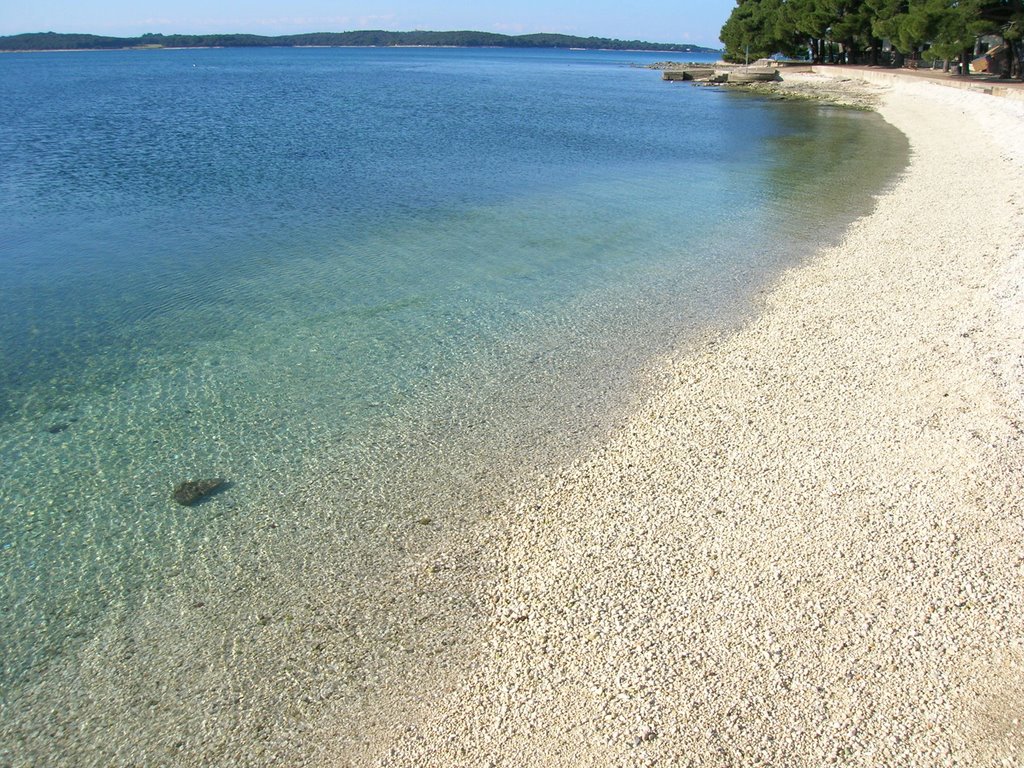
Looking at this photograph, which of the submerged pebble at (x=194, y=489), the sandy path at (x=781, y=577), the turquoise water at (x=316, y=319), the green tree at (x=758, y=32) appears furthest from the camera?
the green tree at (x=758, y=32)

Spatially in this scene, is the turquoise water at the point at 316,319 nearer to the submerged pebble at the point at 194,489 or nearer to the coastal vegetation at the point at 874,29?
the submerged pebble at the point at 194,489

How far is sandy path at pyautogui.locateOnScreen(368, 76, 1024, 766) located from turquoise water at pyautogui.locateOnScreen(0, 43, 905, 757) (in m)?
1.45

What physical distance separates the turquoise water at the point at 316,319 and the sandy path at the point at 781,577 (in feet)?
4.77

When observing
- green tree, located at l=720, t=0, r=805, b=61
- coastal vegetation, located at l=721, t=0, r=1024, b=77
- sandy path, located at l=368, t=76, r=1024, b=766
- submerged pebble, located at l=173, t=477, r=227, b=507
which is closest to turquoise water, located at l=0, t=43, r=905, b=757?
submerged pebble, located at l=173, t=477, r=227, b=507

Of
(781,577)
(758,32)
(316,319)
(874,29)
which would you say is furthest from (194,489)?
(758,32)

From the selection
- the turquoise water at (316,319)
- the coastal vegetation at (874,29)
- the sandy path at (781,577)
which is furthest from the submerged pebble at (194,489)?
the coastal vegetation at (874,29)

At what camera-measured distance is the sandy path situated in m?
4.79

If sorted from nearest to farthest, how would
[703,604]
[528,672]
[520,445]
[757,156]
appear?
[528,672], [703,604], [520,445], [757,156]

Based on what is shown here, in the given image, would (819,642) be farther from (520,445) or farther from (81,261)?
(81,261)

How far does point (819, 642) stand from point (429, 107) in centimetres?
4987

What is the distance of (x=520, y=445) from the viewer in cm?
867

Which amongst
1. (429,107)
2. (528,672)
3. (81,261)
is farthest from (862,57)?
(528,672)

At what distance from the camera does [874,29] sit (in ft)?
202

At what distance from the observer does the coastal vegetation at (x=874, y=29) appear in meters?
44.8
